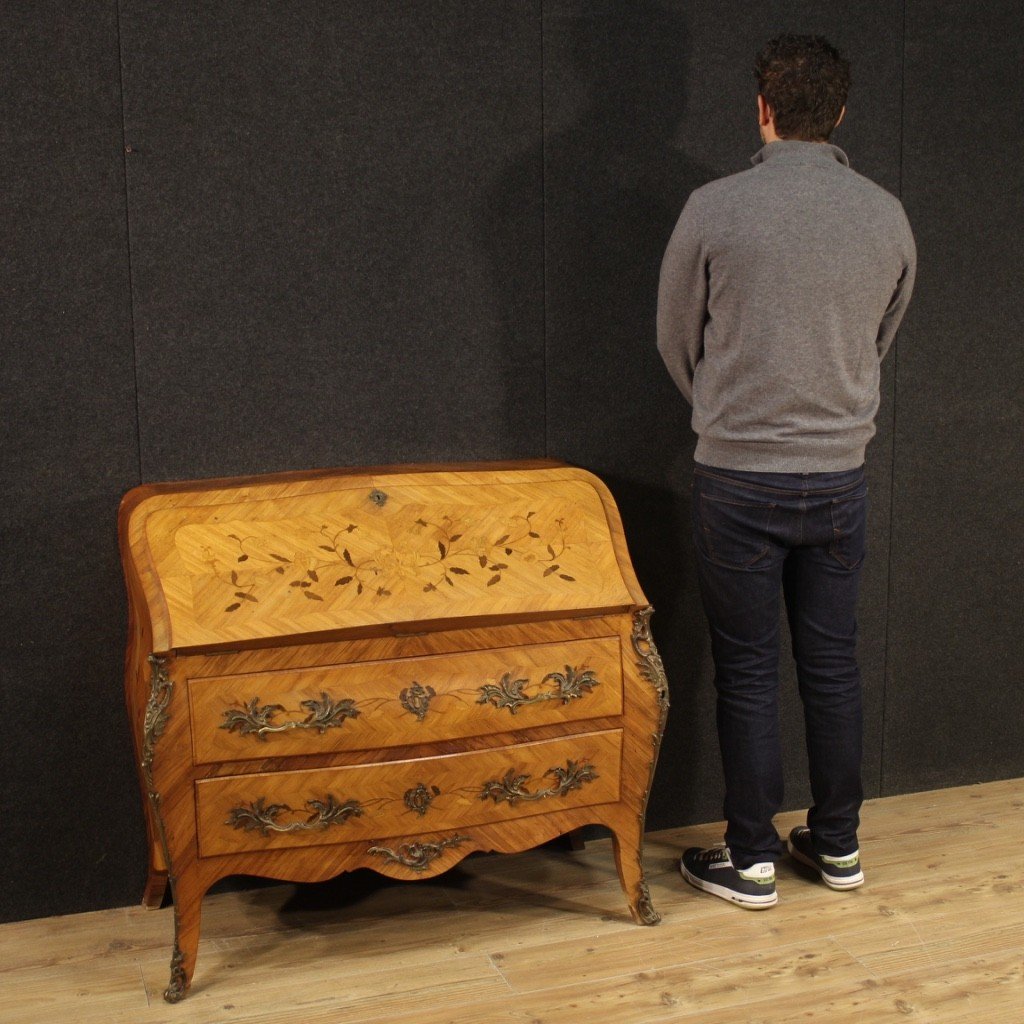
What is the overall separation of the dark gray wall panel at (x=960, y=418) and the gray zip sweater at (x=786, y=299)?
707mm

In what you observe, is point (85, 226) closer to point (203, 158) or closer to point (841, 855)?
point (203, 158)

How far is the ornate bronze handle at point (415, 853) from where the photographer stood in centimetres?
241

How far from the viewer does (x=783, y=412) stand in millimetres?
2471

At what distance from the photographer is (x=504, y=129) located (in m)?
2.80

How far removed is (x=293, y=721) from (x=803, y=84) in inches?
61.9

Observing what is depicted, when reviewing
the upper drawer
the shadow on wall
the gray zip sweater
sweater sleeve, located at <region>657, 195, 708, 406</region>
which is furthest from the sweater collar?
the upper drawer

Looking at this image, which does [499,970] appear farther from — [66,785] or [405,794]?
[66,785]

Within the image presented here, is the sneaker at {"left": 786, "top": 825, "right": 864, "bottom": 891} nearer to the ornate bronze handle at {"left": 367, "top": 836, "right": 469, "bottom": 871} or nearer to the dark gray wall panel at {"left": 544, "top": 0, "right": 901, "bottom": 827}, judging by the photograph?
the dark gray wall panel at {"left": 544, "top": 0, "right": 901, "bottom": 827}

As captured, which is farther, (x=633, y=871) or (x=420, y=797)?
(x=633, y=871)

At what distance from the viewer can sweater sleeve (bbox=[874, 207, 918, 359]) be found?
254 centimetres

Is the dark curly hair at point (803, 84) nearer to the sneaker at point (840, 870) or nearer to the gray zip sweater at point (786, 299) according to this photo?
the gray zip sweater at point (786, 299)

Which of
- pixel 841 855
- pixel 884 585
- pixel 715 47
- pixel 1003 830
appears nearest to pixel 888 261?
pixel 715 47

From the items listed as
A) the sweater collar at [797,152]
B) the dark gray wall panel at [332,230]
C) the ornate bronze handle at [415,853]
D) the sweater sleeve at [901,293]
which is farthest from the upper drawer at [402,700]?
the sweater collar at [797,152]

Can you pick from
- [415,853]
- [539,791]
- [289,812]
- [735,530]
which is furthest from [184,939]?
[735,530]
